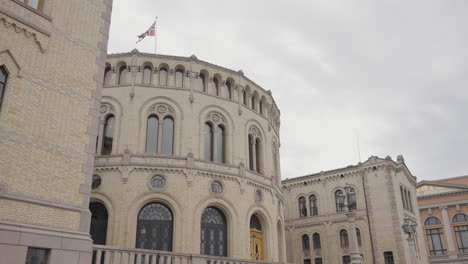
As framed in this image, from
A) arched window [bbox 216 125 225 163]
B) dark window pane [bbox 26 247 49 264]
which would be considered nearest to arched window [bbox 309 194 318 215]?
arched window [bbox 216 125 225 163]

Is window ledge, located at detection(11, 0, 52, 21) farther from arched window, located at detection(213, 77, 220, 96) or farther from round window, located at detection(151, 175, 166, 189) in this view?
arched window, located at detection(213, 77, 220, 96)

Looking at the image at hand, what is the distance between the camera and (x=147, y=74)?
96.1 feet

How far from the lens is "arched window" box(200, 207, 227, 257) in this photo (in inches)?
1039

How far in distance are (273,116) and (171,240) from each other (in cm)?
1504

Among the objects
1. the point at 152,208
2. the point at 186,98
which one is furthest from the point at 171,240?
the point at 186,98

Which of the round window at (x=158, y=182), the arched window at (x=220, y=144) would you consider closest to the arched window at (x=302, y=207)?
the arched window at (x=220, y=144)

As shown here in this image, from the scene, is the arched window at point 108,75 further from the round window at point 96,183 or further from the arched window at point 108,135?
the round window at point 96,183

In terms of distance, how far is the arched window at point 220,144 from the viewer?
29.4 meters

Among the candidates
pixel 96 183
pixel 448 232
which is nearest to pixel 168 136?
pixel 96 183

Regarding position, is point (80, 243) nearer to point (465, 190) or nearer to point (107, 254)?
point (107, 254)

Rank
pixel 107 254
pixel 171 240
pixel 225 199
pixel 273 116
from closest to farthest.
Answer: pixel 107 254
pixel 171 240
pixel 225 199
pixel 273 116

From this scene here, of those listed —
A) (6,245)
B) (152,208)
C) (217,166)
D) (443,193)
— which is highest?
(443,193)

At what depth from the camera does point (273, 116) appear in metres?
36.3

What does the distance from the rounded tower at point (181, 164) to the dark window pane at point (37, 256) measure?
12.5 meters
